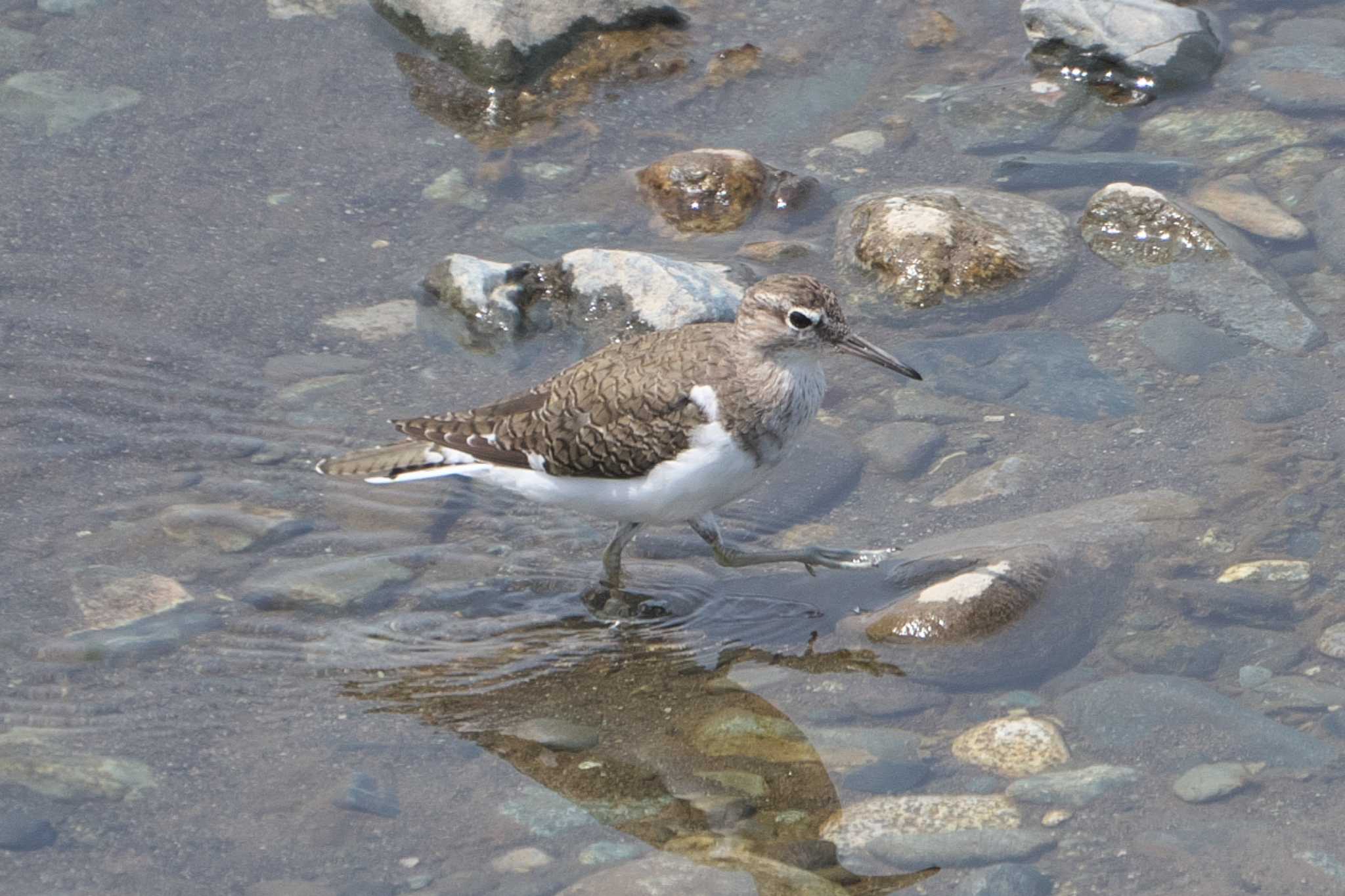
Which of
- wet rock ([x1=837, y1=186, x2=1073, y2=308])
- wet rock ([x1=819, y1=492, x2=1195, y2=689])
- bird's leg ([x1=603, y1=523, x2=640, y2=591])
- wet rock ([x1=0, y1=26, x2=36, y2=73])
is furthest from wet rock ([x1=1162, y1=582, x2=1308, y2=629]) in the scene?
wet rock ([x1=0, y1=26, x2=36, y2=73])

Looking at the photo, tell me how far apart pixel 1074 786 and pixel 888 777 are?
73 cm

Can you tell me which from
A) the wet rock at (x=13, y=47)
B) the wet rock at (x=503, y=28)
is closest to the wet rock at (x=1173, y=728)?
the wet rock at (x=503, y=28)

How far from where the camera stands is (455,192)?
10.6 metres

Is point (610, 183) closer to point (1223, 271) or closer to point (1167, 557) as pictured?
point (1223, 271)

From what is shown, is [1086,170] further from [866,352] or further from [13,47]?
[13,47]

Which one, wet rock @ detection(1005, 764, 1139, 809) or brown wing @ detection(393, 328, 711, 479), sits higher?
brown wing @ detection(393, 328, 711, 479)

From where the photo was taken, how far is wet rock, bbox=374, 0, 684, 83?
1140 centimetres

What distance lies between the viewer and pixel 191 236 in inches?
397

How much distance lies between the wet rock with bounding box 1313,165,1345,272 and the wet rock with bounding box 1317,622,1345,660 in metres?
3.39

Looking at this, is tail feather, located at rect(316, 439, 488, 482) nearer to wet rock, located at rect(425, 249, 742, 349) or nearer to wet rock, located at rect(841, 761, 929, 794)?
wet rock, located at rect(425, 249, 742, 349)

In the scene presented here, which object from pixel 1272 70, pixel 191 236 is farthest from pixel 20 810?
pixel 1272 70

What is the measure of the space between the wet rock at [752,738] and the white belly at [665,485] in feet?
3.22

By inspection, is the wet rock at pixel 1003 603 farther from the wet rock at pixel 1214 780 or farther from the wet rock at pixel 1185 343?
the wet rock at pixel 1185 343

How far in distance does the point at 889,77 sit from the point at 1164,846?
7203 mm
